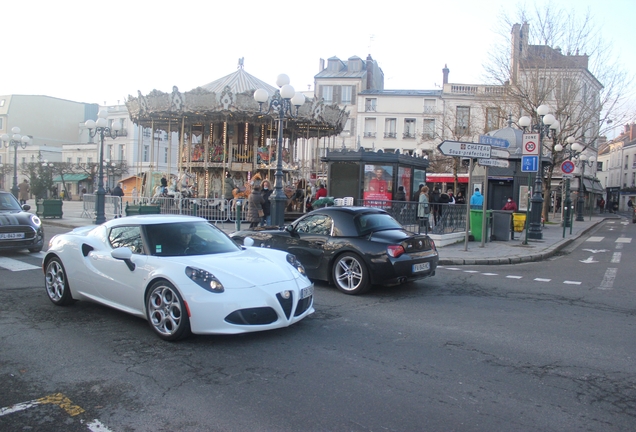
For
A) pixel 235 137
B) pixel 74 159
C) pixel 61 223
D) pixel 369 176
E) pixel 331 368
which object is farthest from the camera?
pixel 74 159

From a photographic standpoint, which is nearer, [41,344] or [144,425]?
[144,425]

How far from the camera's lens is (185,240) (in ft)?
20.8

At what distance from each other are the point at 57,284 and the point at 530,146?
46.3ft

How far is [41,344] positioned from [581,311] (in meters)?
6.97

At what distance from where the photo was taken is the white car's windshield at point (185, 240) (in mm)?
A: 6121

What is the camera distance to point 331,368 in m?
4.78

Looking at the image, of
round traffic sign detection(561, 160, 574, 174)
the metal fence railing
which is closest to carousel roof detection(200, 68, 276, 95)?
the metal fence railing

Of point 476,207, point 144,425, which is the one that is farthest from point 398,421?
point 476,207

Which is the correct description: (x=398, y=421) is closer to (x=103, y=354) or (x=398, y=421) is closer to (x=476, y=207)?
(x=103, y=354)

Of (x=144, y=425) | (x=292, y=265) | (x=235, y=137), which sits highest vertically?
(x=235, y=137)

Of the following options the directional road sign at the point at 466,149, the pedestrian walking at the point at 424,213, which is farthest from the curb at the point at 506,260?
the directional road sign at the point at 466,149

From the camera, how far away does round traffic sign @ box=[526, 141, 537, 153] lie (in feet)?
53.6

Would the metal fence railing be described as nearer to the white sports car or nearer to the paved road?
the paved road

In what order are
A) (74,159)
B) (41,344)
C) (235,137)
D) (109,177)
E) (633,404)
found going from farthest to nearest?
(74,159)
(109,177)
(235,137)
(41,344)
(633,404)
